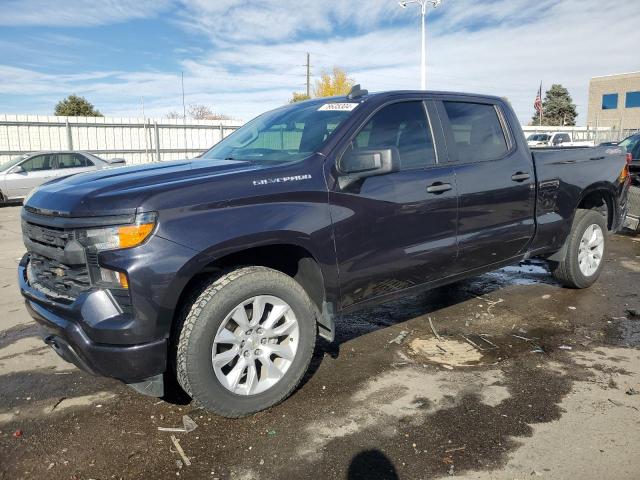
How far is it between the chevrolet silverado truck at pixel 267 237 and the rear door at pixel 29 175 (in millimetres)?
12293

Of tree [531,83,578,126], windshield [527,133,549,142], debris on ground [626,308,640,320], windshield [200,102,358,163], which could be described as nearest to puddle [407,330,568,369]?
debris on ground [626,308,640,320]

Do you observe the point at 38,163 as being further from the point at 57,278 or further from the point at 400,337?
the point at 400,337

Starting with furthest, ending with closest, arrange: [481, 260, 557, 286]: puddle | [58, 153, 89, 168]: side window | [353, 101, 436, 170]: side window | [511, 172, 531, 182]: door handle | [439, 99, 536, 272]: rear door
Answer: [58, 153, 89, 168]: side window, [481, 260, 557, 286]: puddle, [511, 172, 531, 182]: door handle, [439, 99, 536, 272]: rear door, [353, 101, 436, 170]: side window

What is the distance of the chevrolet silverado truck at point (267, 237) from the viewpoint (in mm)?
2693

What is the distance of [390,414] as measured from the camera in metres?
3.13

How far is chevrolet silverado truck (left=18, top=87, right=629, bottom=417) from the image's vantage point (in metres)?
2.69

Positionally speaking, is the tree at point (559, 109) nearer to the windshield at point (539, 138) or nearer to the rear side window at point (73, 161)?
the windshield at point (539, 138)

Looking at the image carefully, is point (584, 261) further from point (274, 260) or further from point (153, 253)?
point (153, 253)

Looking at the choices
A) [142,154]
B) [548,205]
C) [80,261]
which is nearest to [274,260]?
[80,261]

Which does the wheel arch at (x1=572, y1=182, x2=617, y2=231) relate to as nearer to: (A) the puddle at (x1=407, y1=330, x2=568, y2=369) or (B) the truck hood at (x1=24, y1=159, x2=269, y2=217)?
(A) the puddle at (x1=407, y1=330, x2=568, y2=369)

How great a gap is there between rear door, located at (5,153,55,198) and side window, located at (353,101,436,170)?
13343 millimetres

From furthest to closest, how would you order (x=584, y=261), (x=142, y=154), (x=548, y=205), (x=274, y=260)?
(x=142, y=154) → (x=584, y=261) → (x=548, y=205) → (x=274, y=260)

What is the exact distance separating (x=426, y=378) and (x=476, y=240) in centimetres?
122

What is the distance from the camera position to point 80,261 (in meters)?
2.75
